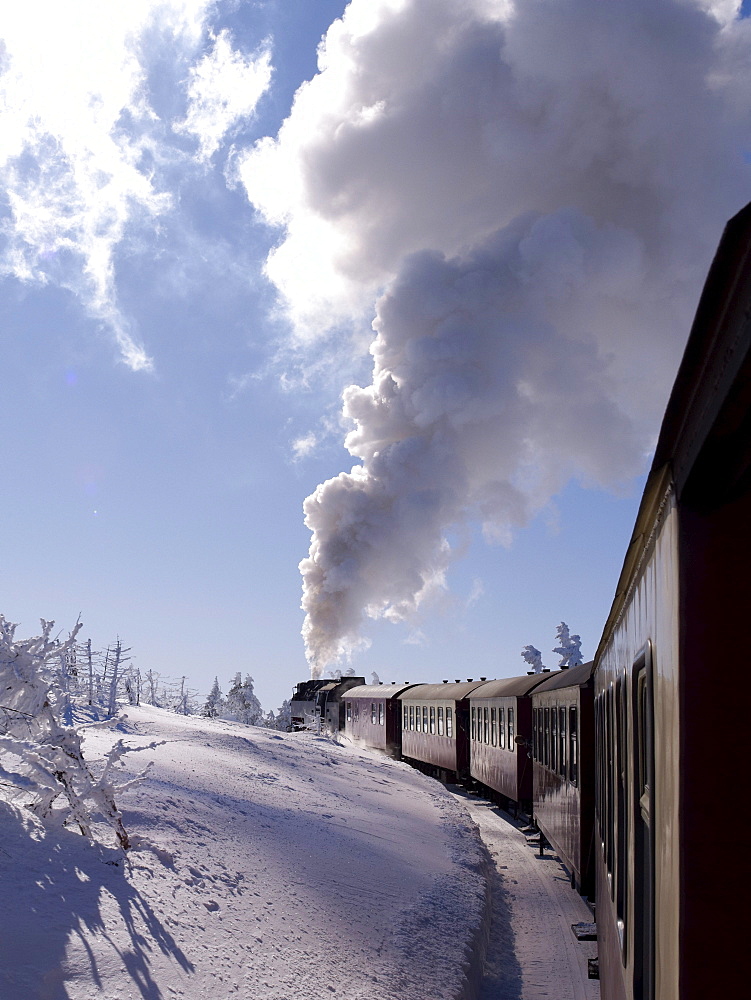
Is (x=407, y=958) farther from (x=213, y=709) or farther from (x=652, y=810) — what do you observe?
(x=213, y=709)

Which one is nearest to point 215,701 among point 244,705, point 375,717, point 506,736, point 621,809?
point 244,705

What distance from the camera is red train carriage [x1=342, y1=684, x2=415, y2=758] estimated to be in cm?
2858

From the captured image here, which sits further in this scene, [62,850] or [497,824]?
[497,824]

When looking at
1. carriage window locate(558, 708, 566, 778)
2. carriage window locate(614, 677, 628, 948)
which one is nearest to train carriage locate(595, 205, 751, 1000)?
carriage window locate(614, 677, 628, 948)

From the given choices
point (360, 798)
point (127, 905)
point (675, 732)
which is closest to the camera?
point (675, 732)

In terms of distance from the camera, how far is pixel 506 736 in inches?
656

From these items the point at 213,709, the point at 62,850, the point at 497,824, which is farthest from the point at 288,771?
the point at 213,709

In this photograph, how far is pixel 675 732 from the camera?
77.7 inches

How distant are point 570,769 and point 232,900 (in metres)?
5.07

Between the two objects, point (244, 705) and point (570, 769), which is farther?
point (244, 705)

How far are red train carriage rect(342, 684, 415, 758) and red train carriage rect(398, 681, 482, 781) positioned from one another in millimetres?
498

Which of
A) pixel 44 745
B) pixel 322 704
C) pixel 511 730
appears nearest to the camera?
pixel 44 745

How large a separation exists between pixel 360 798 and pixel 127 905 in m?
9.36

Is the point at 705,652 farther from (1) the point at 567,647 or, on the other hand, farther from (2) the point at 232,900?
(1) the point at 567,647
